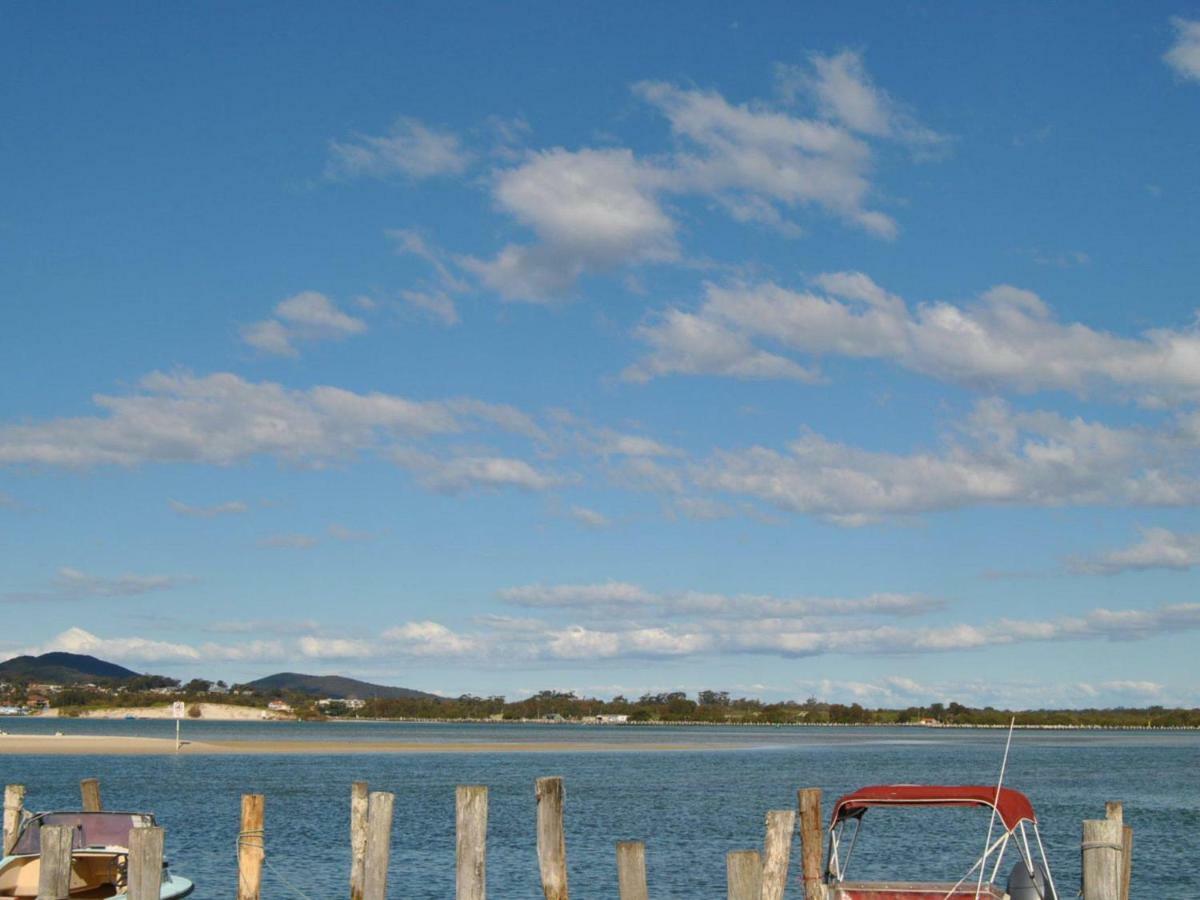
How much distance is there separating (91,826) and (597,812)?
32.0m

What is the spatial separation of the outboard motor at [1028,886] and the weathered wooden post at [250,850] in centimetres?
1141

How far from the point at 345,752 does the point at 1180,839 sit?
81.7 m

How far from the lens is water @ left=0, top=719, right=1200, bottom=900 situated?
114ft

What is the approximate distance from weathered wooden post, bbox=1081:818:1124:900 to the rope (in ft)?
40.1

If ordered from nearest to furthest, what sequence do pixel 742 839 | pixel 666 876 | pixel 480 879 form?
1. pixel 480 879
2. pixel 666 876
3. pixel 742 839

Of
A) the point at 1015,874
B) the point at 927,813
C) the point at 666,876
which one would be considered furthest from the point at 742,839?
the point at 1015,874

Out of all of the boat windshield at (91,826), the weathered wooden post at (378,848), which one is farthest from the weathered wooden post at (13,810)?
the weathered wooden post at (378,848)

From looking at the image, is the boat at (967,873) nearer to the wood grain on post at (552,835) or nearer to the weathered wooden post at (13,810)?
the wood grain on post at (552,835)

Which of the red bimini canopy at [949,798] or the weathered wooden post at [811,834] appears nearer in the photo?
the red bimini canopy at [949,798]

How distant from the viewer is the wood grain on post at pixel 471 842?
19.4 metres

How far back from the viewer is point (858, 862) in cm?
3781

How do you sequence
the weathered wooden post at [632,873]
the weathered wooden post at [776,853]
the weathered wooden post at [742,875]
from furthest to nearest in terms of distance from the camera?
the weathered wooden post at [776,853]
the weathered wooden post at [632,873]
the weathered wooden post at [742,875]

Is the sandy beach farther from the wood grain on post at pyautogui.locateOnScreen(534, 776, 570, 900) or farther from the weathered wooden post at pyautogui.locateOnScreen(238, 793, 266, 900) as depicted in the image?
the wood grain on post at pyautogui.locateOnScreen(534, 776, 570, 900)

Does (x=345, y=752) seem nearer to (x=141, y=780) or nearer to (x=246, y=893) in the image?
(x=141, y=780)
